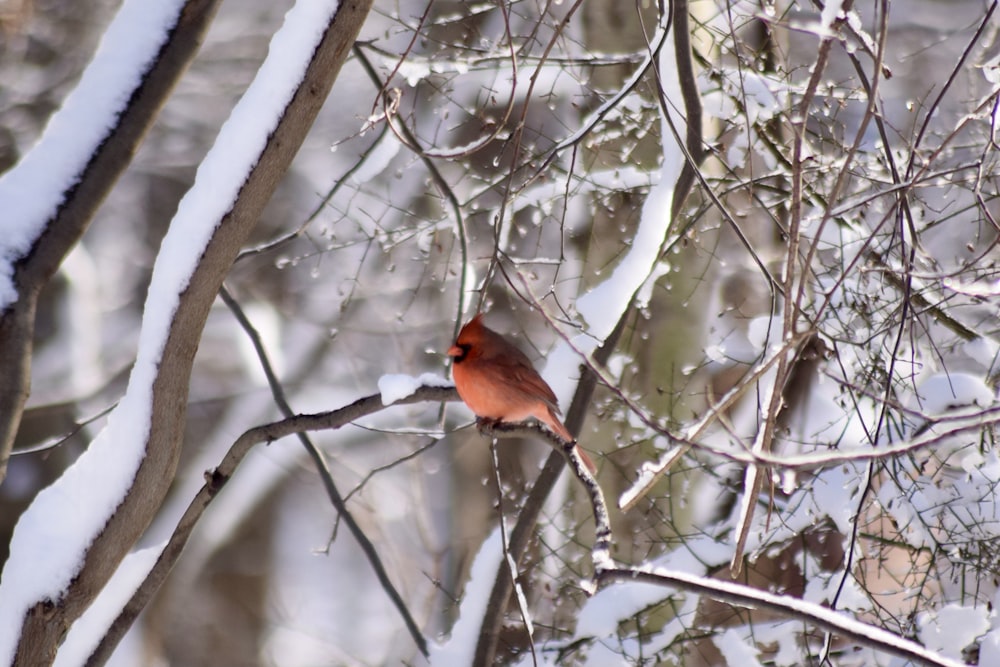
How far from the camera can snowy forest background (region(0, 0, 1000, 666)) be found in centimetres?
244

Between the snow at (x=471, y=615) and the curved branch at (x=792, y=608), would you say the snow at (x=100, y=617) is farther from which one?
the curved branch at (x=792, y=608)

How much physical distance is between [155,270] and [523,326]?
8.70ft

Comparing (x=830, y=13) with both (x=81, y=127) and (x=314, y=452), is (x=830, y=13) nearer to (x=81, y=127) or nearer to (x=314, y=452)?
(x=81, y=127)

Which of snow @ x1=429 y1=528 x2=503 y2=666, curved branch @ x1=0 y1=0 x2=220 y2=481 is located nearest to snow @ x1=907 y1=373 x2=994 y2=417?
snow @ x1=429 y1=528 x2=503 y2=666

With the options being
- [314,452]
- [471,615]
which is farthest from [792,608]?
[314,452]

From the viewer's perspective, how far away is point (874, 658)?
4023 mm

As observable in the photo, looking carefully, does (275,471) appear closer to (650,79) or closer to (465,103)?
(465,103)

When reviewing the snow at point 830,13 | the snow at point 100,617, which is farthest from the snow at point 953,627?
the snow at point 100,617

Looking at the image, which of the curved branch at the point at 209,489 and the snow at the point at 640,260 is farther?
the snow at the point at 640,260

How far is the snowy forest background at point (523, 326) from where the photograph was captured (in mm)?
2439

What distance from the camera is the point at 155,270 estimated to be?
8.20 feet

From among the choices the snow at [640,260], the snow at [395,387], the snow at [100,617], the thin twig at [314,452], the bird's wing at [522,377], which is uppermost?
the snow at [640,260]

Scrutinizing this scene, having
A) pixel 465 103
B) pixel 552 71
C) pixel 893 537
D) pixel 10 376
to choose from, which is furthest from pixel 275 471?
pixel 10 376

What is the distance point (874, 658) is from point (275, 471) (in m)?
7.15
